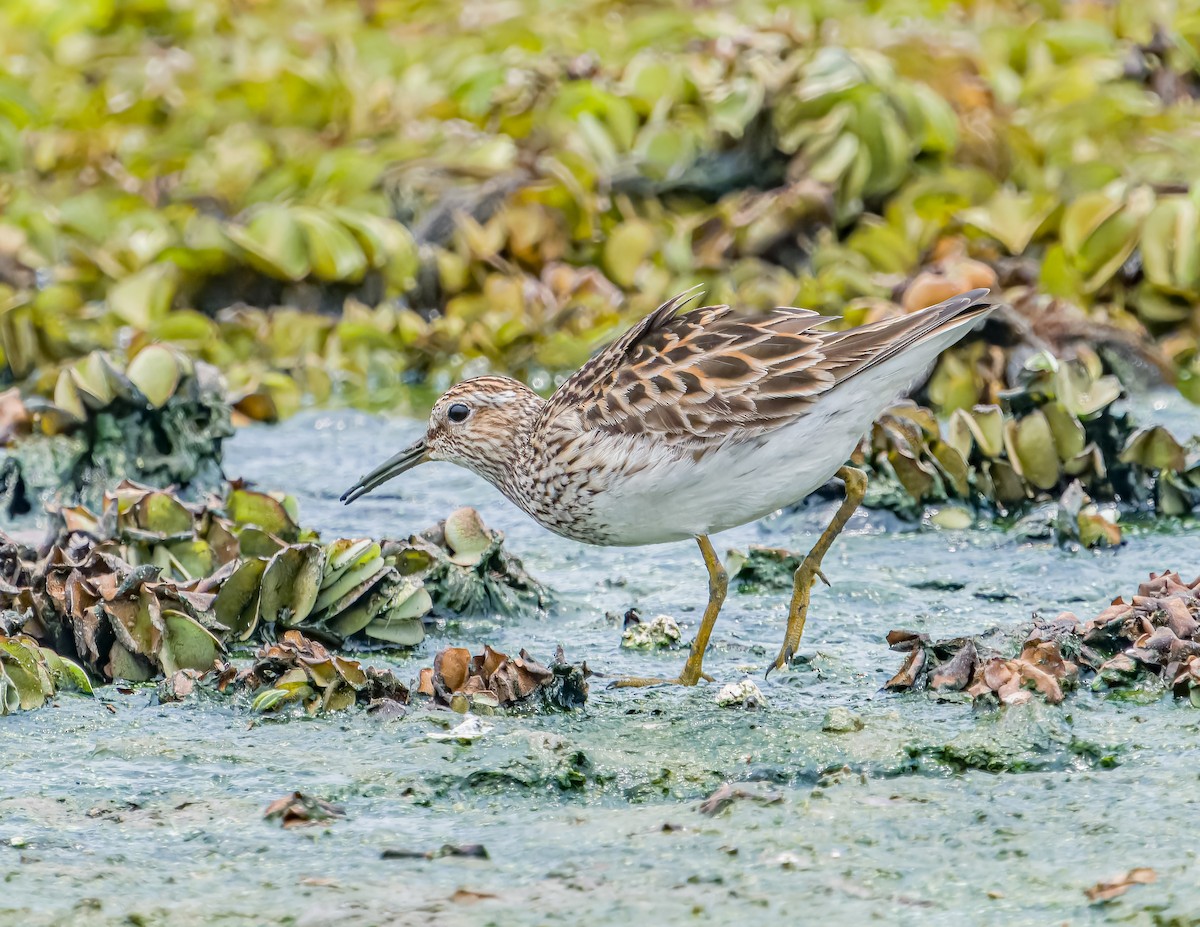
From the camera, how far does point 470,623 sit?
5.82 m

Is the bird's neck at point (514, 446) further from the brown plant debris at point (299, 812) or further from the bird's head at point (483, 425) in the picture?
the brown plant debris at point (299, 812)

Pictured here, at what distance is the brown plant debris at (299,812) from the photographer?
4.07 m

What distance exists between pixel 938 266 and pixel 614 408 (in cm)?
401

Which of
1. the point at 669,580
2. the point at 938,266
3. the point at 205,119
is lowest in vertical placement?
the point at 669,580

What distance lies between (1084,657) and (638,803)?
56.7 inches

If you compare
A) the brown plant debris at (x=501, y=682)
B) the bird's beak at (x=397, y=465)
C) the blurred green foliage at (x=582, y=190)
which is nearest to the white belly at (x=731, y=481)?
the brown plant debris at (x=501, y=682)

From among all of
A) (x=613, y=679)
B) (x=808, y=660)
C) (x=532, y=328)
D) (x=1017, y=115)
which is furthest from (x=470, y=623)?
(x=1017, y=115)

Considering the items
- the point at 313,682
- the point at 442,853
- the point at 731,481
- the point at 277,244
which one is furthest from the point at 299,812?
the point at 277,244

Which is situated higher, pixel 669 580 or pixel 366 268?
pixel 366 268

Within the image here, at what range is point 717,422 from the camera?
5117 millimetres

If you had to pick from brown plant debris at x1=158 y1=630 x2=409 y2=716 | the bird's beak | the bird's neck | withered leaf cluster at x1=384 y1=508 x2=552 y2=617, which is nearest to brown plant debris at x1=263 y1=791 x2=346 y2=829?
brown plant debris at x1=158 y1=630 x2=409 y2=716

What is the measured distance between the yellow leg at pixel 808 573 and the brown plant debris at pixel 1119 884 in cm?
171

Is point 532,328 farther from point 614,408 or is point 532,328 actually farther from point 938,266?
point 614,408

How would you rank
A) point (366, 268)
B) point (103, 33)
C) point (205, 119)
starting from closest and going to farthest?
point (366, 268) < point (205, 119) < point (103, 33)
